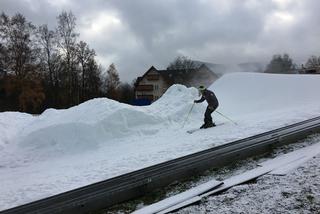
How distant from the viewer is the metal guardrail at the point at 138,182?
6785 mm

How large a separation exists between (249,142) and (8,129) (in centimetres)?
1104

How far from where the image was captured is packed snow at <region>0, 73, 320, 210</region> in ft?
32.1

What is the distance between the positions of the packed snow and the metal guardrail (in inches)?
36.7

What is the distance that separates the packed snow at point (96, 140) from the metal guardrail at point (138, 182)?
93 centimetres

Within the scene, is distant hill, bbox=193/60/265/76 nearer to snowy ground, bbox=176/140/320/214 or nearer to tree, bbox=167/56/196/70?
tree, bbox=167/56/196/70

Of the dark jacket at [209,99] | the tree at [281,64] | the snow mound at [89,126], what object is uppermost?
the tree at [281,64]

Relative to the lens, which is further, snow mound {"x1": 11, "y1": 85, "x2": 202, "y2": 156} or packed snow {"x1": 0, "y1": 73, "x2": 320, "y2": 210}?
snow mound {"x1": 11, "y1": 85, "x2": 202, "y2": 156}

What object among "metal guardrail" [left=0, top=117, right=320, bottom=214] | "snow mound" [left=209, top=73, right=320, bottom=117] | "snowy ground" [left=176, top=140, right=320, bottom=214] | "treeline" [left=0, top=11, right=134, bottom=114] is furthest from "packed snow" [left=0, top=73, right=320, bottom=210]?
"treeline" [left=0, top=11, right=134, bottom=114]

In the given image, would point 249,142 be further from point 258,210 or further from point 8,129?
point 8,129

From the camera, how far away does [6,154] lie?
14414mm

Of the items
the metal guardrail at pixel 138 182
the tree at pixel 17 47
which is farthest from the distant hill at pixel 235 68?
the metal guardrail at pixel 138 182

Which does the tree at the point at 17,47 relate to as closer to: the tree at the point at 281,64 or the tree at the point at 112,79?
the tree at the point at 112,79

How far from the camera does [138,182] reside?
769 cm

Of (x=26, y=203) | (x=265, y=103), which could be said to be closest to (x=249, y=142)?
(x=26, y=203)
